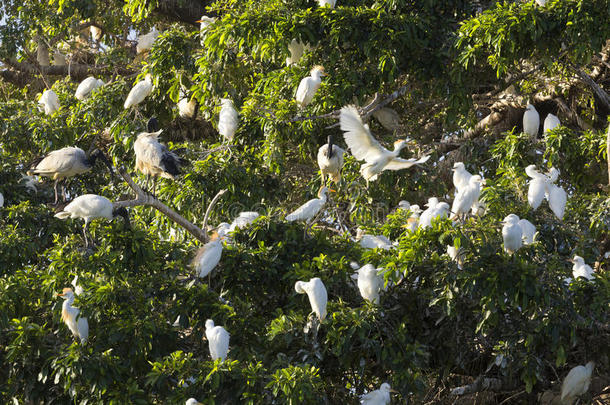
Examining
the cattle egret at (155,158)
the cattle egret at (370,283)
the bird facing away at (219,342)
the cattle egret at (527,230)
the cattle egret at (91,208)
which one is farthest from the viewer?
the cattle egret at (155,158)

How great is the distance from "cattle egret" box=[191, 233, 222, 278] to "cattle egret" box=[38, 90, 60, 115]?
132 inches

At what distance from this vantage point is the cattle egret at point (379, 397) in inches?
197

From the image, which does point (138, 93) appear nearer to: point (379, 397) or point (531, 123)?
point (531, 123)

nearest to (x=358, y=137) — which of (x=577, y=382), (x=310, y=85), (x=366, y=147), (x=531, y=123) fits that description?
(x=366, y=147)

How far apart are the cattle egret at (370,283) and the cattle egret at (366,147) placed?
31.9 inches

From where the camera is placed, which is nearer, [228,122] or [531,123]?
[228,122]

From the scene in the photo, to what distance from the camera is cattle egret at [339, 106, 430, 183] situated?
5.52 metres

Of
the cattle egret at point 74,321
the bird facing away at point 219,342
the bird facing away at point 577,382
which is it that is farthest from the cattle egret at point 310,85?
the bird facing away at point 577,382

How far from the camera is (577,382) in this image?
5.46m

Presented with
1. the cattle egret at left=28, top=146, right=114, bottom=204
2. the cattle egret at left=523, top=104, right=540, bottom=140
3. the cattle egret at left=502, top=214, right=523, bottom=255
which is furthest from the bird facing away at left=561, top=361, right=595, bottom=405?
the cattle egret at left=28, top=146, right=114, bottom=204

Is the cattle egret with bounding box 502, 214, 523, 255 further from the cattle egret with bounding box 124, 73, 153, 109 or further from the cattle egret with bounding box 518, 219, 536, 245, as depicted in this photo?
the cattle egret with bounding box 124, 73, 153, 109

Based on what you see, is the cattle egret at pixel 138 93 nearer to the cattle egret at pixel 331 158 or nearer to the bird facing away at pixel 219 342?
the cattle egret at pixel 331 158

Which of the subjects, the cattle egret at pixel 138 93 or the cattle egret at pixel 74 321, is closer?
the cattle egret at pixel 74 321

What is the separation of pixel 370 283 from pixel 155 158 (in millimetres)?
1711
